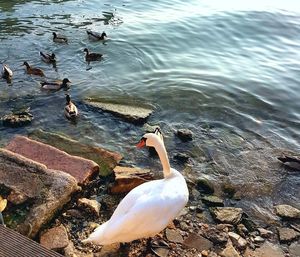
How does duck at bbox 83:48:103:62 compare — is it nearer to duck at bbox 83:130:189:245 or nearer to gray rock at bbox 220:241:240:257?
duck at bbox 83:130:189:245

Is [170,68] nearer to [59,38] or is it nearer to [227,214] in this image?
[59,38]

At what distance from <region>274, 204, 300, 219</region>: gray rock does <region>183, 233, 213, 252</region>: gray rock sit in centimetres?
166

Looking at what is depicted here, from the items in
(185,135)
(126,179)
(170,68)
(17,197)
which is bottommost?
(170,68)

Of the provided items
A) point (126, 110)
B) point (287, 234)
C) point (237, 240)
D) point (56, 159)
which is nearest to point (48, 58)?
point (126, 110)

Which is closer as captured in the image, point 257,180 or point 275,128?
point 257,180

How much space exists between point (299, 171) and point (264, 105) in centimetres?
330

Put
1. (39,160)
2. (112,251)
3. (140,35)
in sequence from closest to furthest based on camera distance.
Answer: (112,251)
(39,160)
(140,35)

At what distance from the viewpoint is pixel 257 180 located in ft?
25.7

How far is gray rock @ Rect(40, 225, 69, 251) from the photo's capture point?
17.3ft

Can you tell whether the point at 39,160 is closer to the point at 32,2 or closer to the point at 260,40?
the point at 260,40

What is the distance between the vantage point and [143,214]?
513 centimetres

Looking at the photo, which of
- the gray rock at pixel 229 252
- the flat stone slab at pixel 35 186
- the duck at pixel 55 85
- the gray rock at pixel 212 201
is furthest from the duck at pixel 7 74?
the gray rock at pixel 229 252

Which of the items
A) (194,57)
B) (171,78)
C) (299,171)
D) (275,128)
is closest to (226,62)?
(194,57)

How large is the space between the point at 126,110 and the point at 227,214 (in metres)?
4.31
